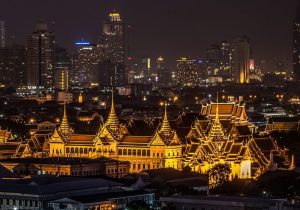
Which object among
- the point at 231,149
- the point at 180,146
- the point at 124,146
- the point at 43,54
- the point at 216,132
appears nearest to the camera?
the point at 231,149

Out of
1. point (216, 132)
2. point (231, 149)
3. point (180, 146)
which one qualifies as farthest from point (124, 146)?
point (231, 149)

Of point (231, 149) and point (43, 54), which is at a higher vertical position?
point (43, 54)

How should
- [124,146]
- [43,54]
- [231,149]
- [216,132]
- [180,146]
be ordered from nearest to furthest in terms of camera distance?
[231,149] < [216,132] < [180,146] < [124,146] < [43,54]

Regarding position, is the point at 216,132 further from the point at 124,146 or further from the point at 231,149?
the point at 124,146

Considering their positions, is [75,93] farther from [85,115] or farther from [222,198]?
[222,198]

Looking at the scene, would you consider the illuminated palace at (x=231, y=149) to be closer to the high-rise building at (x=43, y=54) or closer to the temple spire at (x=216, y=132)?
the temple spire at (x=216, y=132)

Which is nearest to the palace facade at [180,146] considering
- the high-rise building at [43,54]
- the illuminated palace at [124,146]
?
the illuminated palace at [124,146]

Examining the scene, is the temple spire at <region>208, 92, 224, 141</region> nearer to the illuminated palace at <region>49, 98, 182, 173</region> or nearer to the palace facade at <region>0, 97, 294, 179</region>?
the palace facade at <region>0, 97, 294, 179</region>
